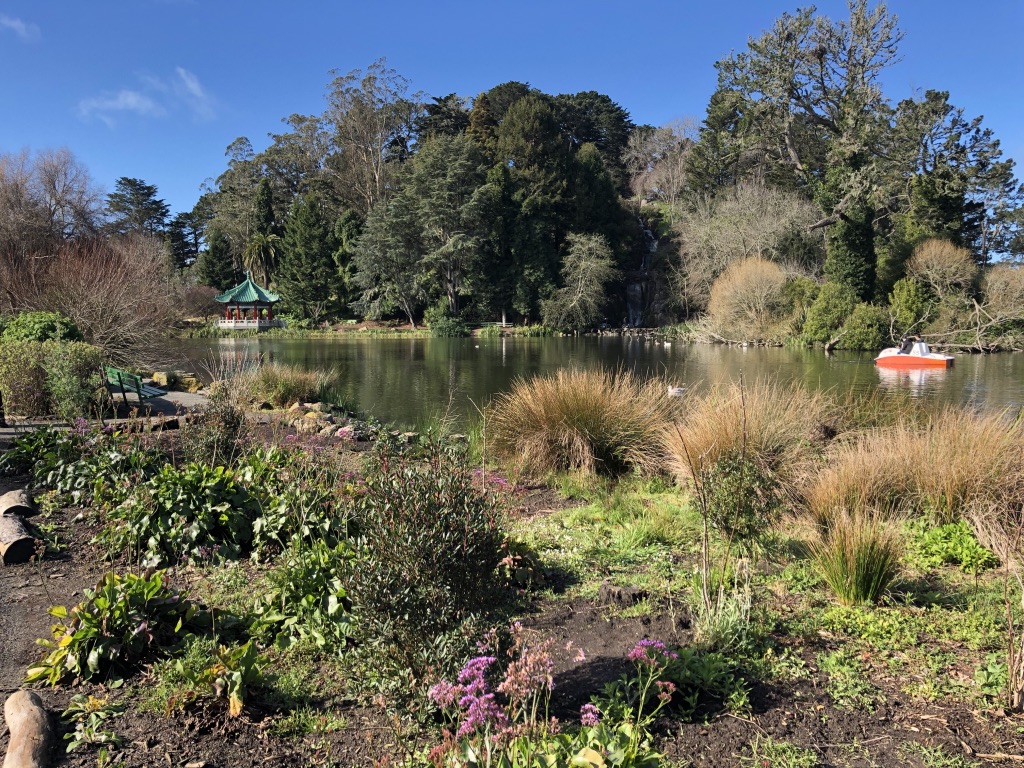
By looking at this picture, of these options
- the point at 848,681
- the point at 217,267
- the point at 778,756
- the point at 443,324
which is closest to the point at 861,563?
the point at 848,681

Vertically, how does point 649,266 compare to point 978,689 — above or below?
above

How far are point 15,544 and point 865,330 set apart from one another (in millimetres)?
32473

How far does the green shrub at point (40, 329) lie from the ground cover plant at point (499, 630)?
7112 millimetres

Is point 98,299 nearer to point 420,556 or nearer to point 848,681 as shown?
point 420,556

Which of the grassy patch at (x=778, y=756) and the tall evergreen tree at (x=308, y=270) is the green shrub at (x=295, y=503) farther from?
the tall evergreen tree at (x=308, y=270)

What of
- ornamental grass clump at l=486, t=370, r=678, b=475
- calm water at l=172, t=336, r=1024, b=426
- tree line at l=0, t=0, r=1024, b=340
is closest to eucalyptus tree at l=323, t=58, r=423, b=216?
tree line at l=0, t=0, r=1024, b=340

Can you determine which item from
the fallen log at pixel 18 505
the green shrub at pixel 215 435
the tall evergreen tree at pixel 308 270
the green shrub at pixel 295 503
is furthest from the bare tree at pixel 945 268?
the tall evergreen tree at pixel 308 270

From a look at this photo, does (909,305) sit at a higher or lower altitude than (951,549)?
higher

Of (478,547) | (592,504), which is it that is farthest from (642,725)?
(592,504)

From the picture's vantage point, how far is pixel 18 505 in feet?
15.7

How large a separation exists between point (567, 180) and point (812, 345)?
23381mm

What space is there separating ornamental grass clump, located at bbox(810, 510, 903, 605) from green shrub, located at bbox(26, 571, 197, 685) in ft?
10.9

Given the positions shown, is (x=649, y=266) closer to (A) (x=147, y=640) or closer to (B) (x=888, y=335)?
(B) (x=888, y=335)

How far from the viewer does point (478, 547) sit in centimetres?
267
